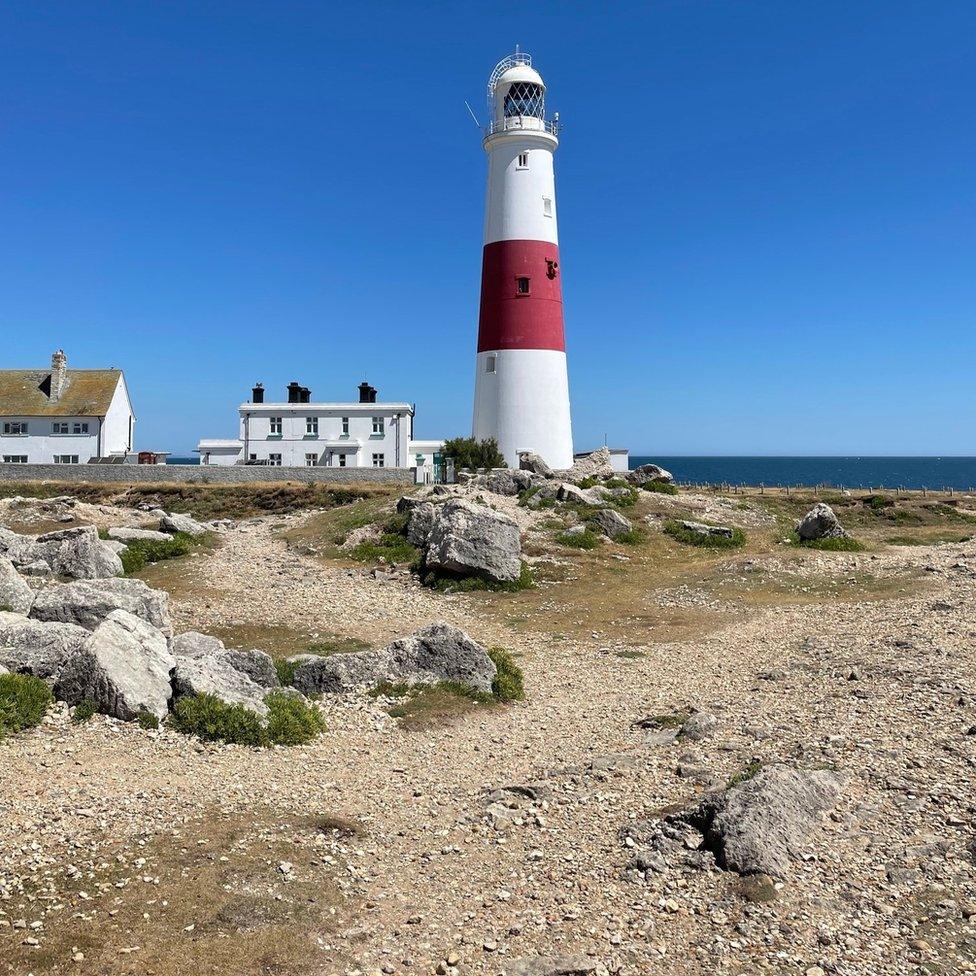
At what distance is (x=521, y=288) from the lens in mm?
44781

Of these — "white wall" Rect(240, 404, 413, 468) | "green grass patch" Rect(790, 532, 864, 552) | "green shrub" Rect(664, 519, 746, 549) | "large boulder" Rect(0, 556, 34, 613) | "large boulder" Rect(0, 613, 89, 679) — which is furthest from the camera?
"white wall" Rect(240, 404, 413, 468)

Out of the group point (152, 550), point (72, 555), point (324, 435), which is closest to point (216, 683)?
point (72, 555)

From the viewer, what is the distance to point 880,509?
1666 inches

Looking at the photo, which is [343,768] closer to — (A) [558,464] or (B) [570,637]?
(B) [570,637]

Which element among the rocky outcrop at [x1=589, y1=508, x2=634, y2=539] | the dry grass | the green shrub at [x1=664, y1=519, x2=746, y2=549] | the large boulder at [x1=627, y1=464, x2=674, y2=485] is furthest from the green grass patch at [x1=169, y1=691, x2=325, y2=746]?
the large boulder at [x1=627, y1=464, x2=674, y2=485]

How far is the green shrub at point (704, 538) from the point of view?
111 ft

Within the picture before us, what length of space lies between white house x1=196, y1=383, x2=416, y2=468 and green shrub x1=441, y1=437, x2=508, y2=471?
58.2ft

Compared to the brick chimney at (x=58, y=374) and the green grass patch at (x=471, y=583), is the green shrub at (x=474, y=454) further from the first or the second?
the brick chimney at (x=58, y=374)

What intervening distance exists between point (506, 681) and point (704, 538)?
19514mm

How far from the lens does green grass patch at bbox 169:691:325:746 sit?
12672 mm

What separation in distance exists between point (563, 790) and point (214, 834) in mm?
4456

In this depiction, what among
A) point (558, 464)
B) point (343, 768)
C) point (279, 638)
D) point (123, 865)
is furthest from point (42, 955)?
point (558, 464)

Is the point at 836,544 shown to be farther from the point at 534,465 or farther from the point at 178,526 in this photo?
the point at 178,526

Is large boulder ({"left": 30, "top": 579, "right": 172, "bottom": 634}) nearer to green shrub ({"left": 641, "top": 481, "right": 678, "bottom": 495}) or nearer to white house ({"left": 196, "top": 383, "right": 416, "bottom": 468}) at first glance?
green shrub ({"left": 641, "top": 481, "right": 678, "bottom": 495})
